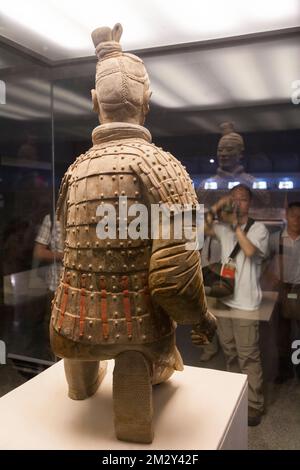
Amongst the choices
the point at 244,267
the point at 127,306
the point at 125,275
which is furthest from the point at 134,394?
the point at 244,267

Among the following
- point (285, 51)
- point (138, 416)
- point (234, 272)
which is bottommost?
point (138, 416)

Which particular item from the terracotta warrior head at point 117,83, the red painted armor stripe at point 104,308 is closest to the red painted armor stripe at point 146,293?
the red painted armor stripe at point 104,308

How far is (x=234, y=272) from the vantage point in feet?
8.14

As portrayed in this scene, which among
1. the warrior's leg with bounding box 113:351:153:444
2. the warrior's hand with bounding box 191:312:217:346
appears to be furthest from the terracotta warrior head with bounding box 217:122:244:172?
the warrior's leg with bounding box 113:351:153:444

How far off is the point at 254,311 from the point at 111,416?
115cm

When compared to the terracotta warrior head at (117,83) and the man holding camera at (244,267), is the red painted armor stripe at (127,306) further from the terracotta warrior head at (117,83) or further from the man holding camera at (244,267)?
the man holding camera at (244,267)

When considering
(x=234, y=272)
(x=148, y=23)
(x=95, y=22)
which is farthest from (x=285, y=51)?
(x=234, y=272)

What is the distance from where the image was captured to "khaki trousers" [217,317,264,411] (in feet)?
8.21

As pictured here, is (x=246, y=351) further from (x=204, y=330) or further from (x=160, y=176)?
(x=160, y=176)

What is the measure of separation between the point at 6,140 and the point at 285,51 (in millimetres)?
1650

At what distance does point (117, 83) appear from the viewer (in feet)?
4.99

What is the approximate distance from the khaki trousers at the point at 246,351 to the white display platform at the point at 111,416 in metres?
0.50

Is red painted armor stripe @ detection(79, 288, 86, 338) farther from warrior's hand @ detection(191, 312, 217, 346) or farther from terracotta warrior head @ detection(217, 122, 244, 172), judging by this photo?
terracotta warrior head @ detection(217, 122, 244, 172)
